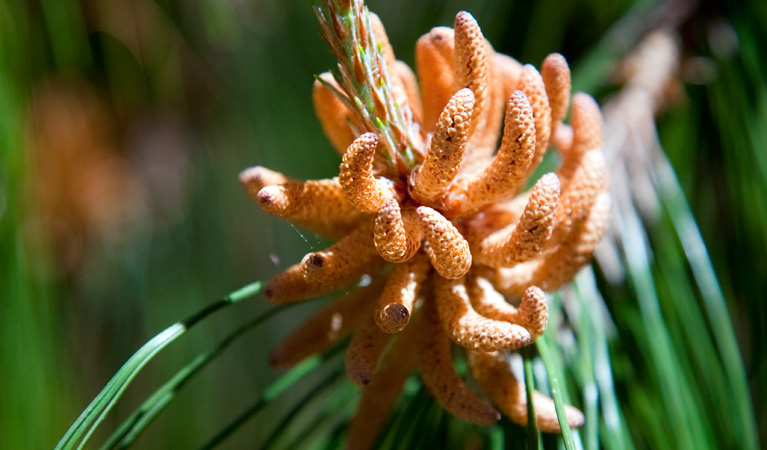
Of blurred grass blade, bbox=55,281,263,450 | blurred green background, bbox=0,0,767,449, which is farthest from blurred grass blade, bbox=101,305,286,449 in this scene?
blurred green background, bbox=0,0,767,449

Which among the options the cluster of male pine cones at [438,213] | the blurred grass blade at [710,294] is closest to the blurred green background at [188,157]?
the blurred grass blade at [710,294]

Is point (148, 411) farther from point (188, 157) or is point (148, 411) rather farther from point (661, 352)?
point (188, 157)

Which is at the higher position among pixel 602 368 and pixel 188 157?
pixel 188 157

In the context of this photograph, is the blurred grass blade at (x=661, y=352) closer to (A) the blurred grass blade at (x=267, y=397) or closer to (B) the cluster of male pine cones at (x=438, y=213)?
(B) the cluster of male pine cones at (x=438, y=213)

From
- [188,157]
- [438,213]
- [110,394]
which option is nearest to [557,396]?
[438,213]

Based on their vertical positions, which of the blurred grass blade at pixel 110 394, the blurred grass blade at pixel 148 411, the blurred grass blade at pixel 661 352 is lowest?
the blurred grass blade at pixel 661 352

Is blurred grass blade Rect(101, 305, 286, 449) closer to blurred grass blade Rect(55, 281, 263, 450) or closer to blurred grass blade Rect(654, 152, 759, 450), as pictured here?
blurred grass blade Rect(55, 281, 263, 450)
